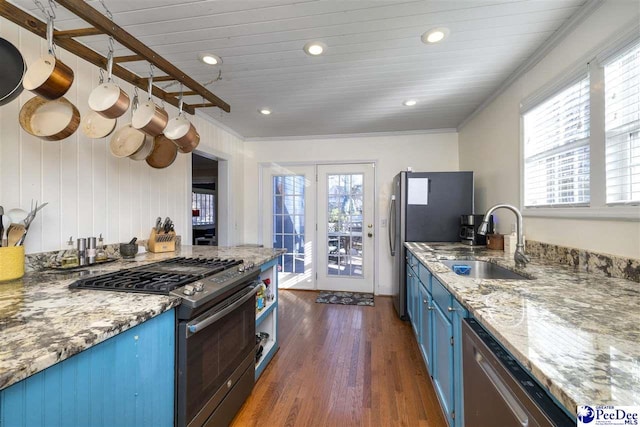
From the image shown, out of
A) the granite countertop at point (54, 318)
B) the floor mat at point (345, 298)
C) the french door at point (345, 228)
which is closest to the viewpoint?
the granite countertop at point (54, 318)

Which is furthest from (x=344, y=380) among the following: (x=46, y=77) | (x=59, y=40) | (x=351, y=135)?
(x=351, y=135)

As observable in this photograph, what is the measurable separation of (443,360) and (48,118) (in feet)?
8.11

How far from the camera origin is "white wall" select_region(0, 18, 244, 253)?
4.69ft

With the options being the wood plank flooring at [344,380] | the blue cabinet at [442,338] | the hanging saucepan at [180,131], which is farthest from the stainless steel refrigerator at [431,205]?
the hanging saucepan at [180,131]

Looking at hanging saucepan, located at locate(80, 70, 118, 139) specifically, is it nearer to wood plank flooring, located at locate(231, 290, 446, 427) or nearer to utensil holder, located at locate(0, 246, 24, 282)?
utensil holder, located at locate(0, 246, 24, 282)

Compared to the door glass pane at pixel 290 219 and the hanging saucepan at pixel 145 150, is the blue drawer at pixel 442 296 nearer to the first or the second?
the hanging saucepan at pixel 145 150

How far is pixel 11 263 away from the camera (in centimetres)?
118

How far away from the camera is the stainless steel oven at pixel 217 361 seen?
111 cm

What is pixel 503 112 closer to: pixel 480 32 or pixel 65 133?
pixel 480 32

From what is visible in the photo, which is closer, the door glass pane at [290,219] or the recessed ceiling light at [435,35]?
the recessed ceiling light at [435,35]

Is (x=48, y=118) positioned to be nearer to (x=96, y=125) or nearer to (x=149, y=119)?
(x=96, y=125)

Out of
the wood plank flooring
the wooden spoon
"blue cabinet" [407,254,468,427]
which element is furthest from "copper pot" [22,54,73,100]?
"blue cabinet" [407,254,468,427]

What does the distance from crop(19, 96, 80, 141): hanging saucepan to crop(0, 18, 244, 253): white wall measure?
0.48 ft

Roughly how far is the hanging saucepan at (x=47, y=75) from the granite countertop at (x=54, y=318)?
2.78ft
